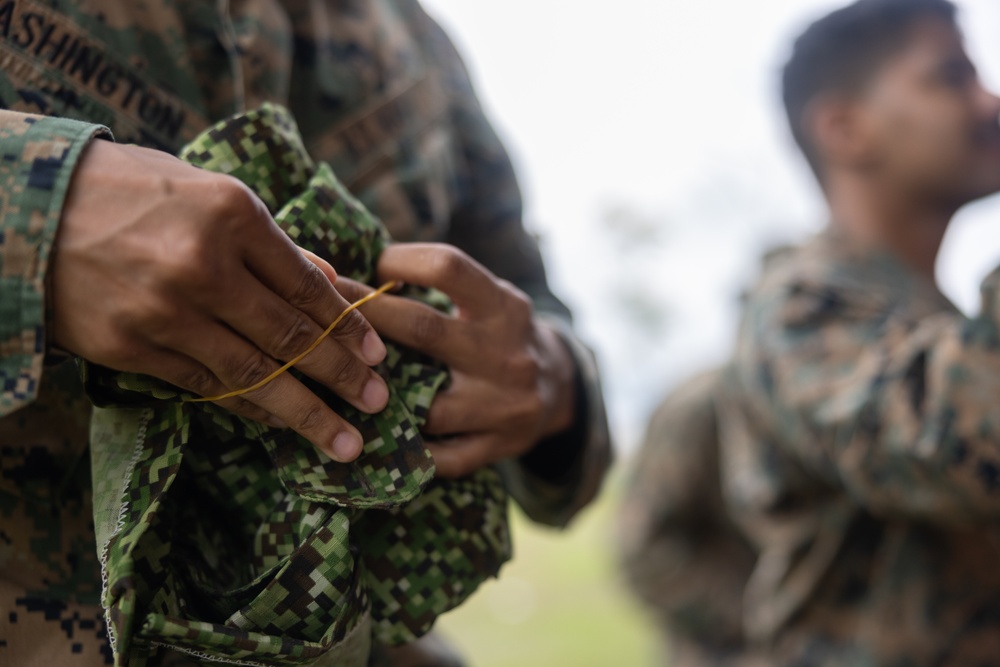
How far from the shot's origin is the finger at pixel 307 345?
22.5 inches

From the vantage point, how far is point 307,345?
62 centimetres

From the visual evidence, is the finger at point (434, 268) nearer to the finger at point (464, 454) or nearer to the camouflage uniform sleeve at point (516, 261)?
the finger at point (464, 454)

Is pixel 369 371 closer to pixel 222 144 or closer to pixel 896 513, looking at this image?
pixel 222 144

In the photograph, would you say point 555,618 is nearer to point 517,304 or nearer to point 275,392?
point 517,304

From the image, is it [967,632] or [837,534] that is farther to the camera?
[837,534]

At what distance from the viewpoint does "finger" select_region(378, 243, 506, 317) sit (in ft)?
2.56

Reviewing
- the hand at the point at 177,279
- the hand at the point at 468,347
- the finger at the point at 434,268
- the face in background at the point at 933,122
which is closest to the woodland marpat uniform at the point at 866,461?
the face in background at the point at 933,122

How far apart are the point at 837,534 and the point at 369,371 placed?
1.30 meters

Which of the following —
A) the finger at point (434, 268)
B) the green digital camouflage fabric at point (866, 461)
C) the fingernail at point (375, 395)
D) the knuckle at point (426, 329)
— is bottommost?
the green digital camouflage fabric at point (866, 461)

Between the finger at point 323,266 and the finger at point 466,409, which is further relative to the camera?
the finger at point 466,409

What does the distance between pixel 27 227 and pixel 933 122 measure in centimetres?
170

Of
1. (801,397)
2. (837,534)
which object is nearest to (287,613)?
(801,397)

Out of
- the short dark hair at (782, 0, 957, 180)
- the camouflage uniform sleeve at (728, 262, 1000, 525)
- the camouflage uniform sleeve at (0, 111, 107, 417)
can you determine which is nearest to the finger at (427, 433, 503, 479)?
the camouflage uniform sleeve at (0, 111, 107, 417)

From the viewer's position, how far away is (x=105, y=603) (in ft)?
1.89
